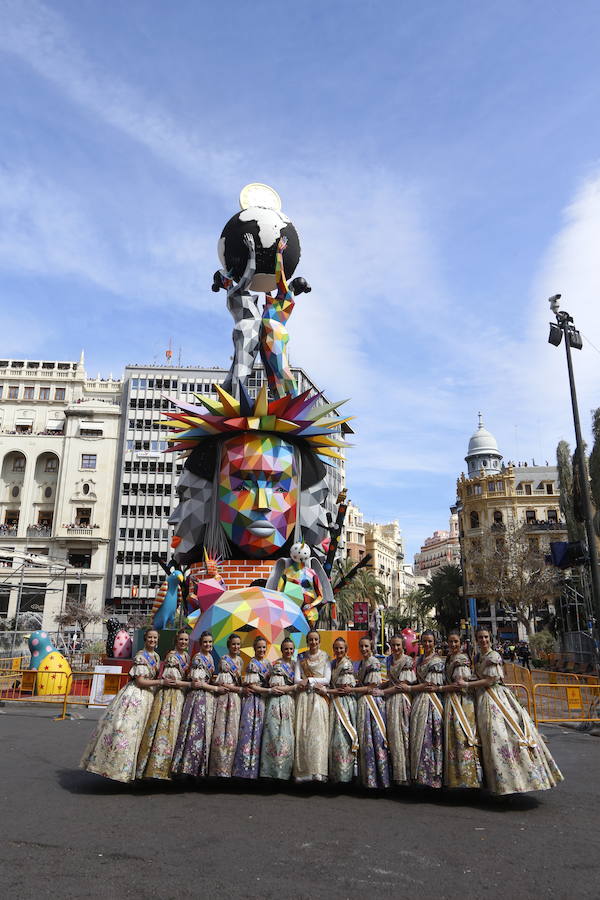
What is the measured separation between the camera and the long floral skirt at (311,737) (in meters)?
6.89

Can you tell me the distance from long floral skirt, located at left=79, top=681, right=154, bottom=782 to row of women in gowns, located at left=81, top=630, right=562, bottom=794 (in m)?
0.01

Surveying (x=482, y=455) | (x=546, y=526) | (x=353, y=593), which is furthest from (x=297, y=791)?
(x=482, y=455)

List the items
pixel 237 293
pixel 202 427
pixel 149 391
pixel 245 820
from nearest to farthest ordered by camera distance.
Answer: pixel 245 820 < pixel 202 427 < pixel 237 293 < pixel 149 391

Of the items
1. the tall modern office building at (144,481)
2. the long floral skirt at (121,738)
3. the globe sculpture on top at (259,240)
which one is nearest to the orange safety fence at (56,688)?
the long floral skirt at (121,738)

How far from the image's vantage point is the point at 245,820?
5996 millimetres

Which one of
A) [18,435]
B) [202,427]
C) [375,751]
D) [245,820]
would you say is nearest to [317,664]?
[375,751]

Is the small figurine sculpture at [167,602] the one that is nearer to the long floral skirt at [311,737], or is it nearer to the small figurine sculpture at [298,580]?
the small figurine sculpture at [298,580]

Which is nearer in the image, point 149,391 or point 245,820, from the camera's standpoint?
point 245,820

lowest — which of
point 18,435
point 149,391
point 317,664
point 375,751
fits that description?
point 375,751

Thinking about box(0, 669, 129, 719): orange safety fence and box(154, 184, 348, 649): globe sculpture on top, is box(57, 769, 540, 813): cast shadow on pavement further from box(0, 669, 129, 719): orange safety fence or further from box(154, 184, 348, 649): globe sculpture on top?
box(0, 669, 129, 719): orange safety fence

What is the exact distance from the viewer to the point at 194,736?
7.07m

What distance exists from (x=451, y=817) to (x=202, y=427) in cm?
1469

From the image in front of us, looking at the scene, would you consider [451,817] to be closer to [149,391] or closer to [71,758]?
[71,758]

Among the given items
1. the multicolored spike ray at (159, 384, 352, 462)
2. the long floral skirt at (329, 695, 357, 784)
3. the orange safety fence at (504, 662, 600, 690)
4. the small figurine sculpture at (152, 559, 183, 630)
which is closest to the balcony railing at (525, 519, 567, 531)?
the orange safety fence at (504, 662, 600, 690)
